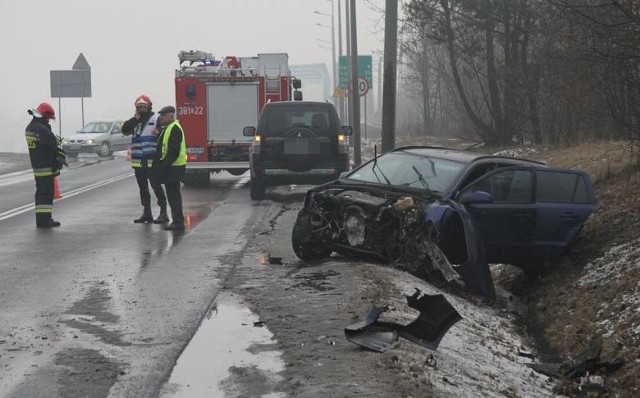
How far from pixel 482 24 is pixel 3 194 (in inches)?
482

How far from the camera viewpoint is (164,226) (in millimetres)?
14336

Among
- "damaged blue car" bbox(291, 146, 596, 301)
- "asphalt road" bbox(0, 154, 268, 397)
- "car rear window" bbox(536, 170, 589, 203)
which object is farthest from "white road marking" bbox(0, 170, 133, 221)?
"car rear window" bbox(536, 170, 589, 203)

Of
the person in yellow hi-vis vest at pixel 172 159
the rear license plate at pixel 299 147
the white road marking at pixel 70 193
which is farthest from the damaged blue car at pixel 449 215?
the white road marking at pixel 70 193

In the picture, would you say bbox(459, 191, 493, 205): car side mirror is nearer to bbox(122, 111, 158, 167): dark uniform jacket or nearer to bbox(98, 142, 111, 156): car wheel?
bbox(122, 111, 158, 167): dark uniform jacket

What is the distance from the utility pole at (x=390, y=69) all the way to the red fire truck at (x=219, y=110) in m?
3.13

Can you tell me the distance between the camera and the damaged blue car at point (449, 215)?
31.4 feet

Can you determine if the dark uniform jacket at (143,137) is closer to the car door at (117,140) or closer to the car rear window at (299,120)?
the car rear window at (299,120)

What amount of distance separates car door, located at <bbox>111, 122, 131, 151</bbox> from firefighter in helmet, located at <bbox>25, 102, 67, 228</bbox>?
93.7 feet

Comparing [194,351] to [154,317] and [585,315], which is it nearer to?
[154,317]

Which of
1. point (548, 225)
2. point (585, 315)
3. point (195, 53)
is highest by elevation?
point (195, 53)

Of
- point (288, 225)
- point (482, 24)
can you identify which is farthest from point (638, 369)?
point (482, 24)

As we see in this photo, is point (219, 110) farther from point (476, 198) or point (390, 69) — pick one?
point (476, 198)

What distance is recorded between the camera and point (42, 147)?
1429 centimetres

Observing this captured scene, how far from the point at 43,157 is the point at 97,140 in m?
27.7
